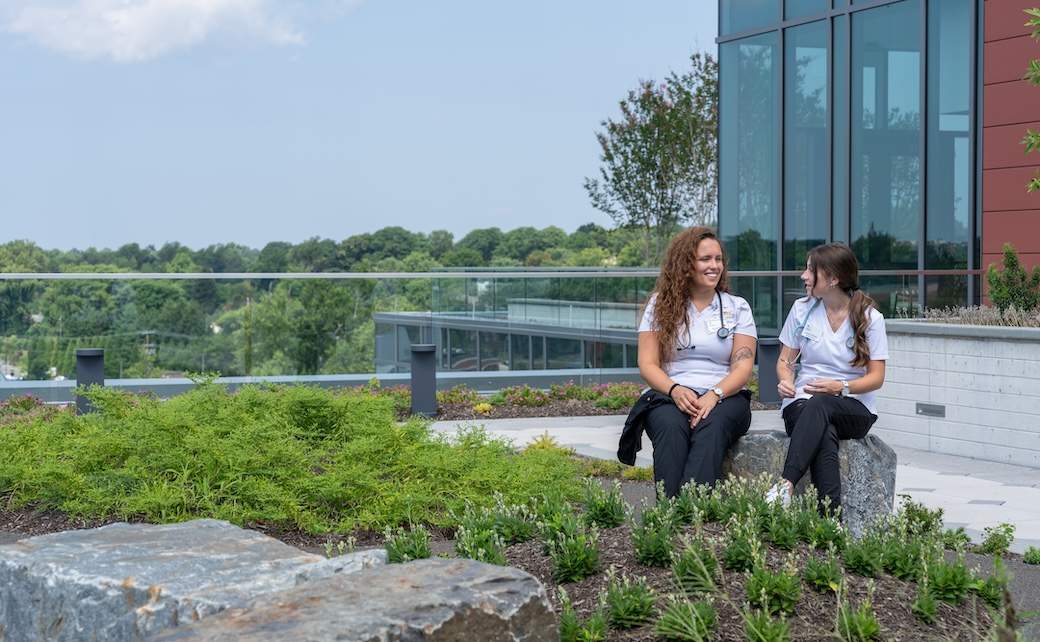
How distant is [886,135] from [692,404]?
43.1ft

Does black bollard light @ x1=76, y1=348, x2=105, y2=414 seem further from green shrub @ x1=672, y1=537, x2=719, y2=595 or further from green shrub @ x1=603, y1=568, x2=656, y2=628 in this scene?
green shrub @ x1=603, y1=568, x2=656, y2=628

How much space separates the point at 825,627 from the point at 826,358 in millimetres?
2374

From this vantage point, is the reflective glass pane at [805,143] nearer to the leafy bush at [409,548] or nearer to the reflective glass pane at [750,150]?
the reflective glass pane at [750,150]

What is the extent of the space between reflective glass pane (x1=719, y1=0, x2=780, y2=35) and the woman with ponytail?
1422 cm

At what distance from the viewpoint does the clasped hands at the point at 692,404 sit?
215 inches

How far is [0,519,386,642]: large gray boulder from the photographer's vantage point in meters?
3.30

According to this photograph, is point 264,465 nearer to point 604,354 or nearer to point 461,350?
point 461,350

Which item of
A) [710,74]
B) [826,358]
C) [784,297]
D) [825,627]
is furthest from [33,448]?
[710,74]

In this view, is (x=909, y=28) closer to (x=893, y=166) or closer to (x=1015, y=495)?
(x=893, y=166)

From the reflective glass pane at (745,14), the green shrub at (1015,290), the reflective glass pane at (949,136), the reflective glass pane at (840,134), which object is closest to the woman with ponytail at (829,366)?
the green shrub at (1015,290)

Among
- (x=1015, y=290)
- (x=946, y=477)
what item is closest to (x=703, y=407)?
(x=946, y=477)

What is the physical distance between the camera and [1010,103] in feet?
49.2

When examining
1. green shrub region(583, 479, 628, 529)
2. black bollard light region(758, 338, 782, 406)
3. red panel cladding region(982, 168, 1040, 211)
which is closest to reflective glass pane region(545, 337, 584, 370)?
black bollard light region(758, 338, 782, 406)

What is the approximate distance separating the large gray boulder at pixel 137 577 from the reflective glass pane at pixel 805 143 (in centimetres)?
1563
